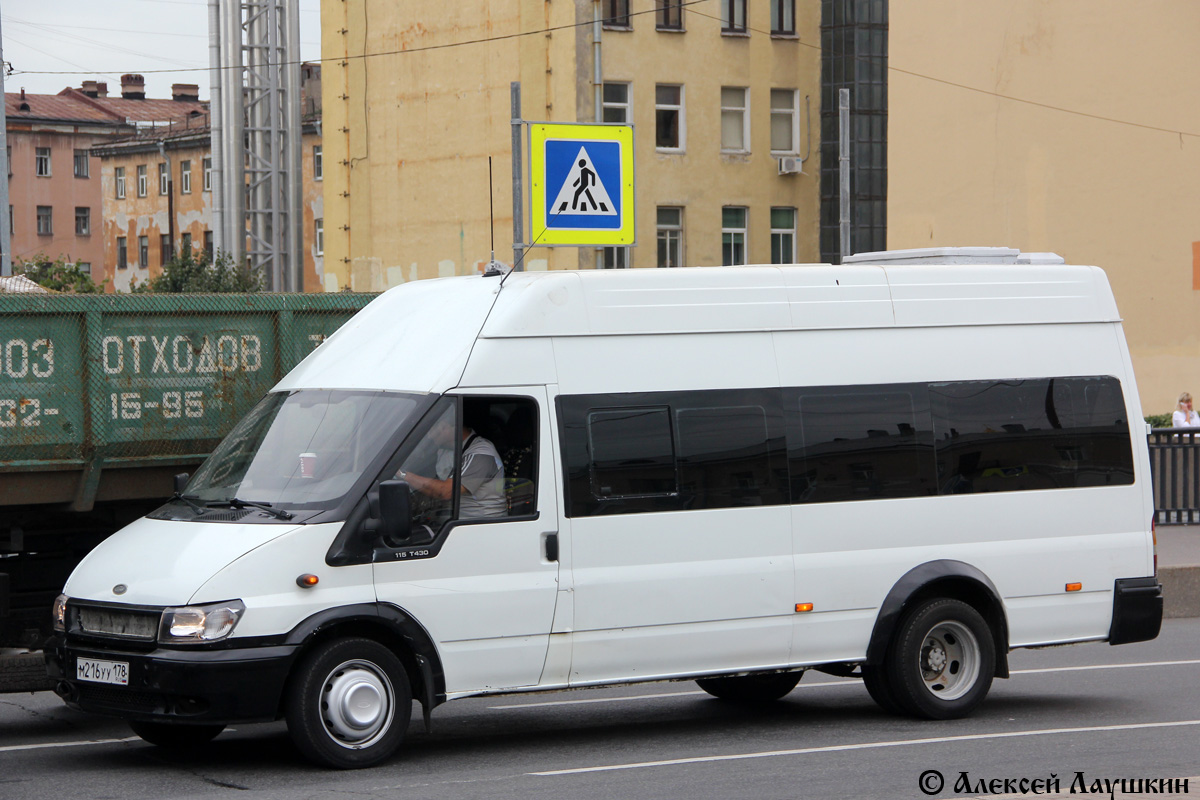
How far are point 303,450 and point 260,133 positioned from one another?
48681 mm

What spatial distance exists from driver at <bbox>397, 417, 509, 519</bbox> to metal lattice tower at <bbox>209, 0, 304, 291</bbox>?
4664cm

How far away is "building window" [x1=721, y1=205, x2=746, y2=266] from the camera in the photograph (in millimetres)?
50500

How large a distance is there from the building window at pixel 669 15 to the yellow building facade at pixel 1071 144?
28.4 feet

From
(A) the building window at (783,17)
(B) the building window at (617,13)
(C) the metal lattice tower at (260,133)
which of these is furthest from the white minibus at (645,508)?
(C) the metal lattice tower at (260,133)

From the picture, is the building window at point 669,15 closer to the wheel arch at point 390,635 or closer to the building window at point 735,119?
the building window at point 735,119

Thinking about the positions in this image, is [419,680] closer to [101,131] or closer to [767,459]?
Answer: [767,459]

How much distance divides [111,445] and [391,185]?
43.4 m

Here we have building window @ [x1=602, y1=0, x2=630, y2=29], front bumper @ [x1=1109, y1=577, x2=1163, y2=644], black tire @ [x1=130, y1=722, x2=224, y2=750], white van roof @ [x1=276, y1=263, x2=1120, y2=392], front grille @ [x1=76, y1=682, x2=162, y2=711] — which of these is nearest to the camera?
front grille @ [x1=76, y1=682, x2=162, y2=711]

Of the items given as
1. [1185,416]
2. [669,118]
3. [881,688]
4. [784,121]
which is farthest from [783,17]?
[881,688]

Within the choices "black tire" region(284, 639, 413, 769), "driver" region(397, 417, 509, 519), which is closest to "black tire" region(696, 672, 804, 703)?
"driver" region(397, 417, 509, 519)

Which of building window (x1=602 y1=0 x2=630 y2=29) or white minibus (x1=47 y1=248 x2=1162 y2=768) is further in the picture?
building window (x1=602 y1=0 x2=630 y2=29)

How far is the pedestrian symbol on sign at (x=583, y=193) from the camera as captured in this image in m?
14.0

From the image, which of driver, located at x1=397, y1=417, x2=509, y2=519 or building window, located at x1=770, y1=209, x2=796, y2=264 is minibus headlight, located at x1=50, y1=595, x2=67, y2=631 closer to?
driver, located at x1=397, y1=417, x2=509, y2=519

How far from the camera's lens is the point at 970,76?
133ft
